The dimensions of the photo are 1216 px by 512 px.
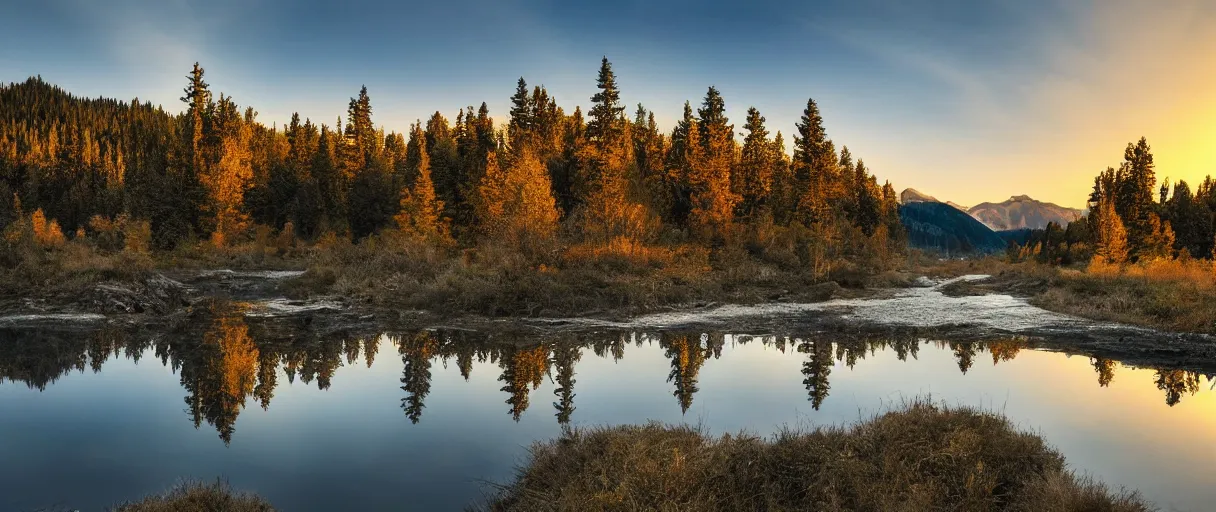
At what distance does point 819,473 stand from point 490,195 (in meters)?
55.2

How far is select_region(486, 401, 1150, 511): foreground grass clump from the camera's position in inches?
255

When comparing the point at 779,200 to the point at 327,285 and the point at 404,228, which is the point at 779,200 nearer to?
the point at 404,228

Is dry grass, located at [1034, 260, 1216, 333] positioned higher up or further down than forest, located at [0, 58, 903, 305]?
further down

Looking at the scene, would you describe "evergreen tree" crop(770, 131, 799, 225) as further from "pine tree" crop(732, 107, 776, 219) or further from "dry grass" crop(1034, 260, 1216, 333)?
"dry grass" crop(1034, 260, 1216, 333)

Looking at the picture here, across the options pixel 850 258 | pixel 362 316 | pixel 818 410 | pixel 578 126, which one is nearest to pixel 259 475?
pixel 818 410

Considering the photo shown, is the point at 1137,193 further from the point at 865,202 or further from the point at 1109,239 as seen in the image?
the point at 865,202

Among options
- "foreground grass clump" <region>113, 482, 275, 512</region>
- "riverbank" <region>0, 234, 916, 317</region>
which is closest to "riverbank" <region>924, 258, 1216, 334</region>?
"riverbank" <region>0, 234, 916, 317</region>

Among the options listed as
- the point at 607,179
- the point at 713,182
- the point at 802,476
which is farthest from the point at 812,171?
the point at 802,476

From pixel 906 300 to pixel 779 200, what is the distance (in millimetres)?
42185

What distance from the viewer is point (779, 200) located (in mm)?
73688

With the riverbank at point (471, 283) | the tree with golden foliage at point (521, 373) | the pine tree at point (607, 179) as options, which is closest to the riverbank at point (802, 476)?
the tree with golden foliage at point (521, 373)

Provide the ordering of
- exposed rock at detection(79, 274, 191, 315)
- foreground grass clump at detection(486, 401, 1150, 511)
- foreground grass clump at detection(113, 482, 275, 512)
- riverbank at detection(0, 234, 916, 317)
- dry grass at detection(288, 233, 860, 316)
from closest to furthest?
foreground grass clump at detection(486, 401, 1150, 511) → foreground grass clump at detection(113, 482, 275, 512) → exposed rock at detection(79, 274, 191, 315) → riverbank at detection(0, 234, 916, 317) → dry grass at detection(288, 233, 860, 316)

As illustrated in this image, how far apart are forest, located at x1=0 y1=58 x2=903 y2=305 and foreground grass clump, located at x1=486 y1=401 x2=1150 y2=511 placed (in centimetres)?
2585

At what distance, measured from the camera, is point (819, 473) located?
712 cm
